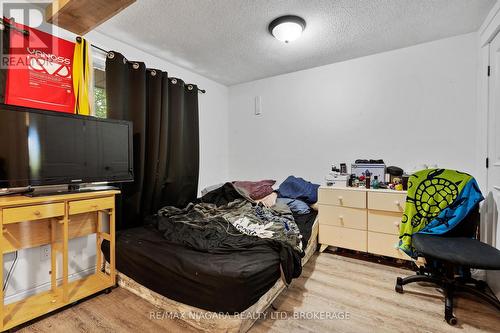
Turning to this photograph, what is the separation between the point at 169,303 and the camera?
156 cm

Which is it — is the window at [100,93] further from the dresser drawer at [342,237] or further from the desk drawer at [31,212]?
the dresser drawer at [342,237]

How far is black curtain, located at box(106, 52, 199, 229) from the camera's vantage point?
229cm

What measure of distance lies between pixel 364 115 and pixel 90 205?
3076mm

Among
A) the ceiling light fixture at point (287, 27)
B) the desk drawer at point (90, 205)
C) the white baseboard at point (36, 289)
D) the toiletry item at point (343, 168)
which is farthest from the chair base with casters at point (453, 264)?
the white baseboard at point (36, 289)

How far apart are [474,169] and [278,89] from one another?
8.33 feet

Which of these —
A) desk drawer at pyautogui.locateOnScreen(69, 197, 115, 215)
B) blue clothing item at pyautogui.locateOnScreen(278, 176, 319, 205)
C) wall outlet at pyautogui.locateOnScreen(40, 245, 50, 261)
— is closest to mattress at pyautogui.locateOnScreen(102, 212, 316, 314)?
desk drawer at pyautogui.locateOnScreen(69, 197, 115, 215)

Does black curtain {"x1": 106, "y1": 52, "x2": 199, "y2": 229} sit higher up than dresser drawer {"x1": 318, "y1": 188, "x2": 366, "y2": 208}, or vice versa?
black curtain {"x1": 106, "y1": 52, "x2": 199, "y2": 229}

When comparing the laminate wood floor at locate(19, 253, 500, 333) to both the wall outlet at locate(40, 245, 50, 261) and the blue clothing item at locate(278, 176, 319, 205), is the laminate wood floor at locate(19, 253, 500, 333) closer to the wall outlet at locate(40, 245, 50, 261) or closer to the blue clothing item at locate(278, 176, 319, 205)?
the wall outlet at locate(40, 245, 50, 261)

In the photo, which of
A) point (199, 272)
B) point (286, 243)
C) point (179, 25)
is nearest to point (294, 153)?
point (286, 243)

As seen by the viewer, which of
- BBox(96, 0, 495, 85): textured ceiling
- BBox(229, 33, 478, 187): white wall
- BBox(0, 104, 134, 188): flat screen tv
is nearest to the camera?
BBox(0, 104, 134, 188): flat screen tv

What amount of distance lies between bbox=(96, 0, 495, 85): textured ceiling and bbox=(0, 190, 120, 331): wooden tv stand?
1.65 meters

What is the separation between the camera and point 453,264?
4.98ft

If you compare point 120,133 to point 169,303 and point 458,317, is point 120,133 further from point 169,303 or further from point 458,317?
point 458,317

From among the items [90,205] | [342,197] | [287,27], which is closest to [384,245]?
[342,197]
